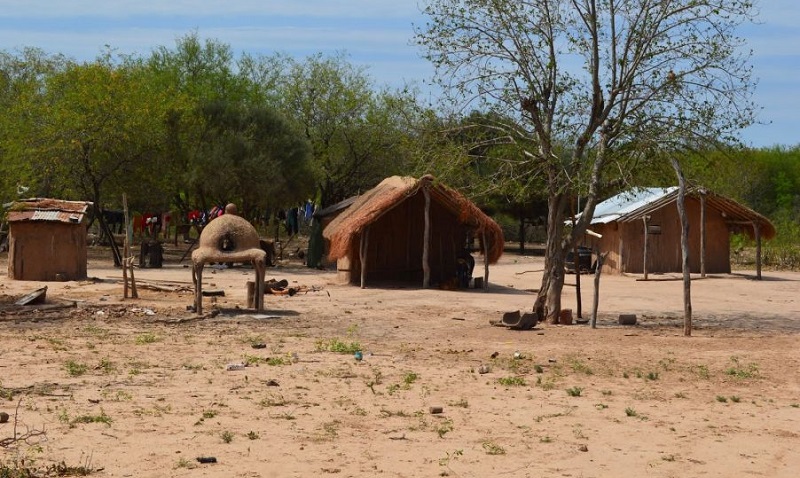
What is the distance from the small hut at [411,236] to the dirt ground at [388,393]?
5954mm

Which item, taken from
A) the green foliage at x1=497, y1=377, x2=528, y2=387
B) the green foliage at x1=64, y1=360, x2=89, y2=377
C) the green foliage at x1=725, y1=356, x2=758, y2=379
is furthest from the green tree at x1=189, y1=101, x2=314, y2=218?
the green foliage at x1=497, y1=377, x2=528, y2=387

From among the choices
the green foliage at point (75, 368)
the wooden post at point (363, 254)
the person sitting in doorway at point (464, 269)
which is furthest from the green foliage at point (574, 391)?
the person sitting in doorway at point (464, 269)

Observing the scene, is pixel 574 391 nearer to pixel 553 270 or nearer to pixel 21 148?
pixel 553 270

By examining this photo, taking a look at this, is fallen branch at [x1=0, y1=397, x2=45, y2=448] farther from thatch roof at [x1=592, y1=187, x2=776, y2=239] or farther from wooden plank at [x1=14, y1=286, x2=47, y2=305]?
thatch roof at [x1=592, y1=187, x2=776, y2=239]

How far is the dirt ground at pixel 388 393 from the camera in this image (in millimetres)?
7934

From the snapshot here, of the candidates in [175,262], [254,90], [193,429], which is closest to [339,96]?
[254,90]

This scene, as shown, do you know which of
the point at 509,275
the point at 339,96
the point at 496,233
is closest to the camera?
the point at 496,233

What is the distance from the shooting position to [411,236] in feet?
88.7

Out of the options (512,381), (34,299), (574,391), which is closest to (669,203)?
(34,299)

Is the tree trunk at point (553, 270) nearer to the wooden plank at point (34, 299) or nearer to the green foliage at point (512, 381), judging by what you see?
the green foliage at point (512, 381)

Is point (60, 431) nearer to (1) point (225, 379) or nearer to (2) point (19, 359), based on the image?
(1) point (225, 379)

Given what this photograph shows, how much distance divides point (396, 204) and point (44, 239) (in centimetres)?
784

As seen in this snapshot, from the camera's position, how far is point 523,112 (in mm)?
18266

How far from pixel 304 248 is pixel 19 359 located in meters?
29.6
